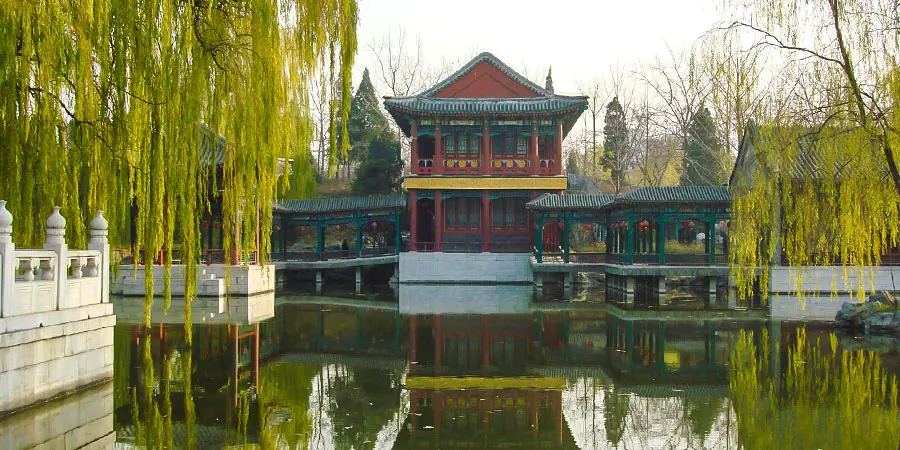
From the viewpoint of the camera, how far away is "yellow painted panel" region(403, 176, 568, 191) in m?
29.2

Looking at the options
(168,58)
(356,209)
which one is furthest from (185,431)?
(356,209)

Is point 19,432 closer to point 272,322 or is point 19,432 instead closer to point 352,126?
point 272,322

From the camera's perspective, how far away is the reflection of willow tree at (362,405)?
688 centimetres

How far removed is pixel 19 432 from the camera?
6441mm

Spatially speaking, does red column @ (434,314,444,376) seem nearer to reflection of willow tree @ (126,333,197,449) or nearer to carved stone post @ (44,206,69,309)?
reflection of willow tree @ (126,333,197,449)

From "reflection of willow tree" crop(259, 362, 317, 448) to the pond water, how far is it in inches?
1.0

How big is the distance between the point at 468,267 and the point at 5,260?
22.2m

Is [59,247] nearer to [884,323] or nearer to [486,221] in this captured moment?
[884,323]

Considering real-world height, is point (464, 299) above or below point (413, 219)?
below

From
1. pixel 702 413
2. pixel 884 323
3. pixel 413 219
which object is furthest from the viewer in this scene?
pixel 413 219

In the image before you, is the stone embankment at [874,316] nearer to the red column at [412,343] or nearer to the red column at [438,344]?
the red column at [438,344]

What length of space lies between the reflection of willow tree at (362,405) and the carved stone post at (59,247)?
2.72 m

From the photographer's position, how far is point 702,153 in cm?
3744

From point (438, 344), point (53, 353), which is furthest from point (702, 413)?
point (53, 353)
